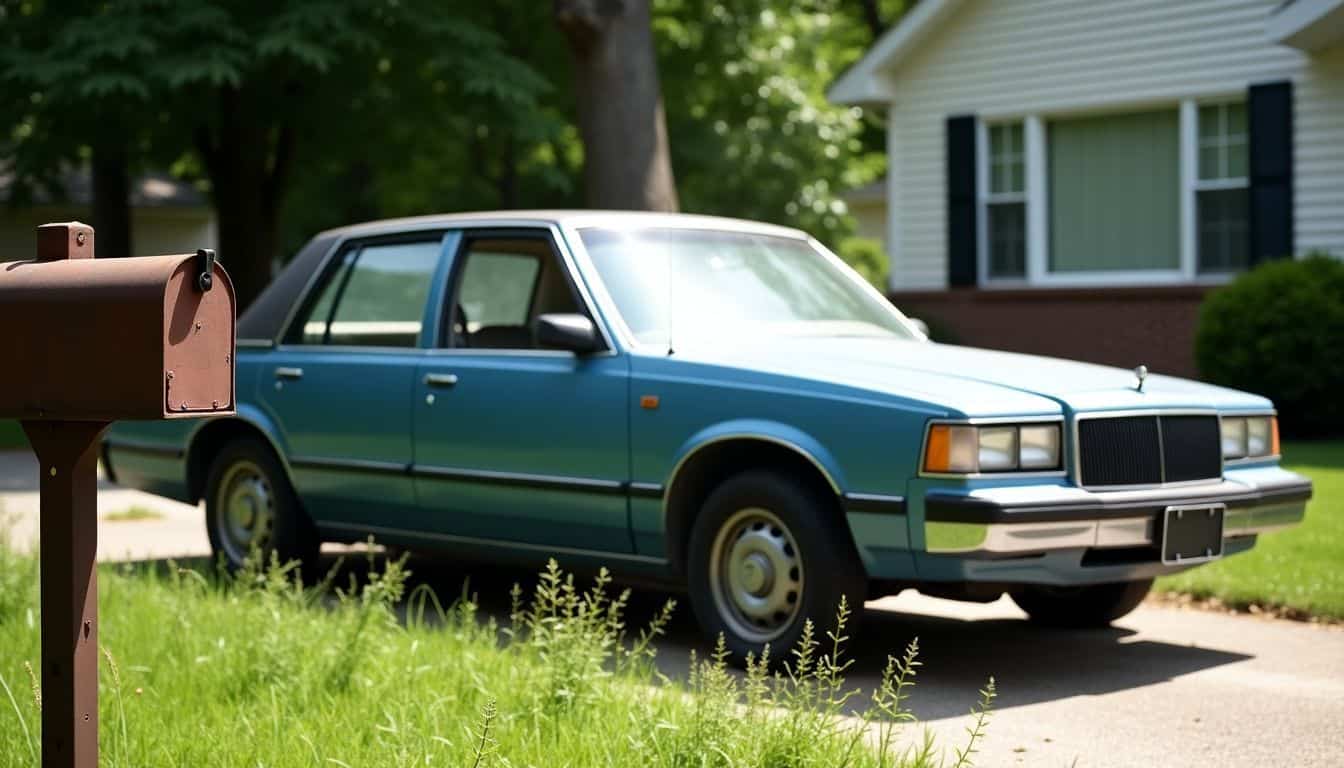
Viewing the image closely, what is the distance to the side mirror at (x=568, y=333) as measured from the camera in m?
7.07

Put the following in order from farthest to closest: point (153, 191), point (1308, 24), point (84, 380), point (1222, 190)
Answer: point (153, 191), point (1222, 190), point (1308, 24), point (84, 380)

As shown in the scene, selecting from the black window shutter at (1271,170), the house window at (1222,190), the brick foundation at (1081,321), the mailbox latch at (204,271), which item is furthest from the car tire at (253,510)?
the house window at (1222,190)

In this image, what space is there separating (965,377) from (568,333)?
1.55 meters

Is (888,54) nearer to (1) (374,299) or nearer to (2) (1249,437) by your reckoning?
(1) (374,299)

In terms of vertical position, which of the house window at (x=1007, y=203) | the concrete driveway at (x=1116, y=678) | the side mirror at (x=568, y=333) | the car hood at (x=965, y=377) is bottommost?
the concrete driveway at (x=1116, y=678)

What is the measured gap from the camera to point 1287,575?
27.7ft

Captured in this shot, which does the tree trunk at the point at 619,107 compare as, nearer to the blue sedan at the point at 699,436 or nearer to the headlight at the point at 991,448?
the blue sedan at the point at 699,436

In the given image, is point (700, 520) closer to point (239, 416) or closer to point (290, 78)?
point (239, 416)

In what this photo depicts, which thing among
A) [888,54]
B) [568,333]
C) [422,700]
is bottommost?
[422,700]

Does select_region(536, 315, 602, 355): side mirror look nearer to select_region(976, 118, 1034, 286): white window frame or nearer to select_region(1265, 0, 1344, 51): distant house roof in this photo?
select_region(1265, 0, 1344, 51): distant house roof

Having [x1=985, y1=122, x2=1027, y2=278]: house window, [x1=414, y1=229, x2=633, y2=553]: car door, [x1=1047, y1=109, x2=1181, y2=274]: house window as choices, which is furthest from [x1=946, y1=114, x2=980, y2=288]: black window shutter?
[x1=414, y1=229, x2=633, y2=553]: car door

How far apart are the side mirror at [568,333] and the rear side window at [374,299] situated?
1153 millimetres

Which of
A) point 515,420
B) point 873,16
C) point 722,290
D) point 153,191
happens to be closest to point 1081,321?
point 722,290

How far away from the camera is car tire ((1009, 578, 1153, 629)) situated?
25.2ft
